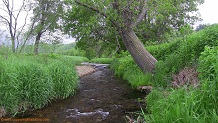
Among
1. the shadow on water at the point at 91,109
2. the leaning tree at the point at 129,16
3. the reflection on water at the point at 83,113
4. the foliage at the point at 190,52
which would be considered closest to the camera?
the shadow on water at the point at 91,109

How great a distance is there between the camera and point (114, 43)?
1980cm

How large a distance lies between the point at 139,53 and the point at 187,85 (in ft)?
14.7

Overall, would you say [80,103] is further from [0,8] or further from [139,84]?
[0,8]

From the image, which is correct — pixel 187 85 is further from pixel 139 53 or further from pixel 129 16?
pixel 129 16

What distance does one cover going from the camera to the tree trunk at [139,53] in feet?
27.4

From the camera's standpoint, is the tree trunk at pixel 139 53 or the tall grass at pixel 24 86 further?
the tree trunk at pixel 139 53

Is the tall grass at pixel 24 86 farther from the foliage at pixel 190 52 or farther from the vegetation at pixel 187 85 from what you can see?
the foliage at pixel 190 52

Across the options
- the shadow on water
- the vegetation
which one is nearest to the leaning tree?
the vegetation

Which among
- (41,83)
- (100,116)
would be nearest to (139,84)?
(100,116)

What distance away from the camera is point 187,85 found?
13.7ft

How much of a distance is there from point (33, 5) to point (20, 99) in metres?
19.1

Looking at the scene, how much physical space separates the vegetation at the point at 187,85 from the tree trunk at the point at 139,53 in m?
0.59

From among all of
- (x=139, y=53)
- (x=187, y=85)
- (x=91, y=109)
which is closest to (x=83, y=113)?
(x=91, y=109)

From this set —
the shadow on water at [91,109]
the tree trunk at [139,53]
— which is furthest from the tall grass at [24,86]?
the tree trunk at [139,53]
